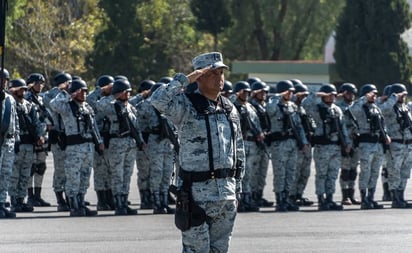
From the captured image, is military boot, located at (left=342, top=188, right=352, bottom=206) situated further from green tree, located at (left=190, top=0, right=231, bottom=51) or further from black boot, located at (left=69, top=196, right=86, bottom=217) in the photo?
green tree, located at (left=190, top=0, right=231, bottom=51)

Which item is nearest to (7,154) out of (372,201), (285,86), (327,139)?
(285,86)

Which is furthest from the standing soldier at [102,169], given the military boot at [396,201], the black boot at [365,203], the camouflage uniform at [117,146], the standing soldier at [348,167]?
the military boot at [396,201]

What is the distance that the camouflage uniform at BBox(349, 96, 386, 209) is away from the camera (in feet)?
65.1

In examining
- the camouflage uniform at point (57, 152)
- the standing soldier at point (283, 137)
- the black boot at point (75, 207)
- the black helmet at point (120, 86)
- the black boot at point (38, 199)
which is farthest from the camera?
the black boot at point (38, 199)

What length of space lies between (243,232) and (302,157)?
5.02 meters

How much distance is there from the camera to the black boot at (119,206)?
1794cm

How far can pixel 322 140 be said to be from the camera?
1981cm

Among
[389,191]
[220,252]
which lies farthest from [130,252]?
[389,191]

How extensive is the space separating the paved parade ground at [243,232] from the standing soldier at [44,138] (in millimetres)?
594

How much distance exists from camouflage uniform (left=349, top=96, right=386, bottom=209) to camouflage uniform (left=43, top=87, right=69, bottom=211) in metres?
4.54

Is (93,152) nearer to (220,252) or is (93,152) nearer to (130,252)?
(130,252)

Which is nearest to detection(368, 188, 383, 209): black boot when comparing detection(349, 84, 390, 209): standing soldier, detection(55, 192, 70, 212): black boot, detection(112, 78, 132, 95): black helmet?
detection(349, 84, 390, 209): standing soldier

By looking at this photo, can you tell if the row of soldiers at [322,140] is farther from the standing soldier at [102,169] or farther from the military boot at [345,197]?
the standing soldier at [102,169]

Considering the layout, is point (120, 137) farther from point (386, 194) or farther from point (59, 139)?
point (386, 194)
